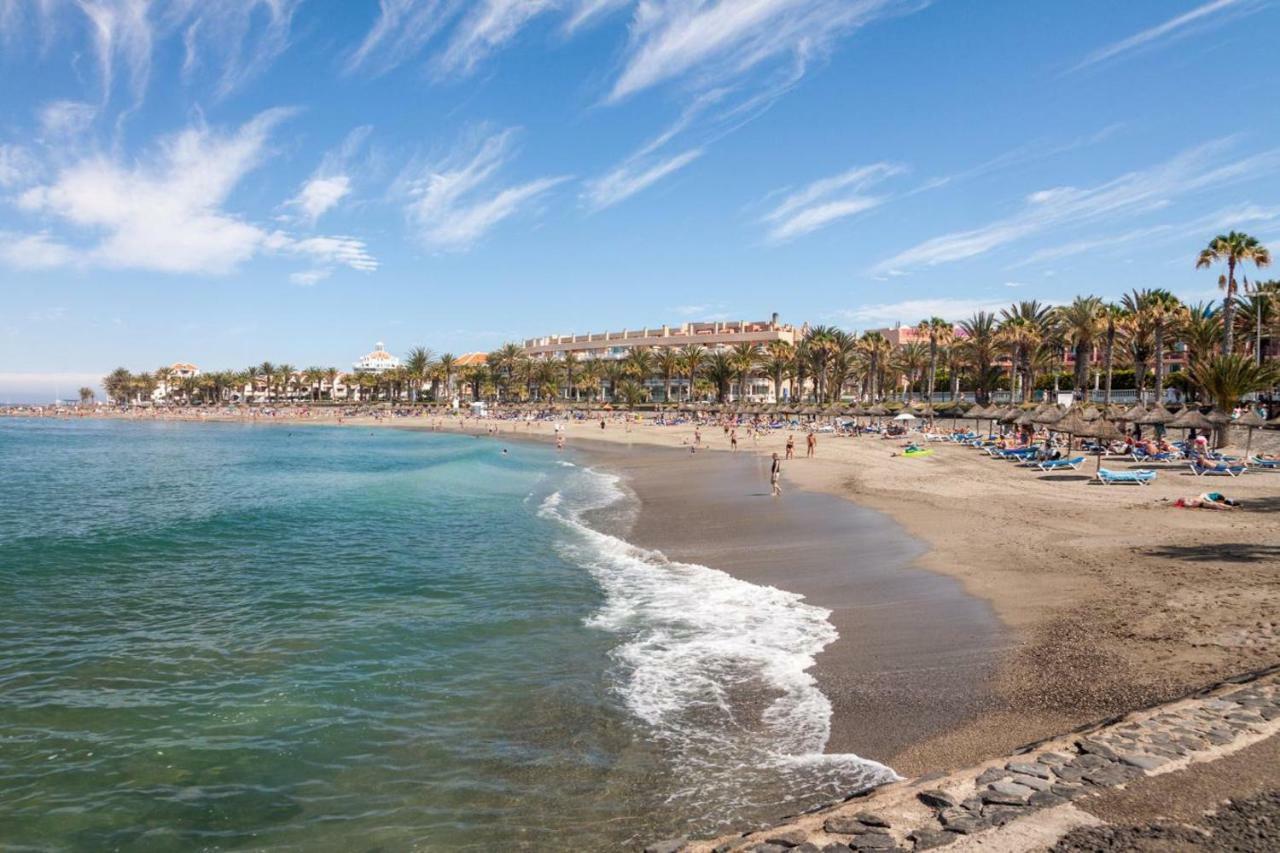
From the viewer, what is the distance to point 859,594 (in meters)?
12.1

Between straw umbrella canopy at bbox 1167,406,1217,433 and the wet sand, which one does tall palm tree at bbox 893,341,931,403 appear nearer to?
straw umbrella canopy at bbox 1167,406,1217,433

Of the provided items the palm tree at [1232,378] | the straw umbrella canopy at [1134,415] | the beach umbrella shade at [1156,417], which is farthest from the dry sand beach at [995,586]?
the palm tree at [1232,378]

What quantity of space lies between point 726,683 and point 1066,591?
6173 mm

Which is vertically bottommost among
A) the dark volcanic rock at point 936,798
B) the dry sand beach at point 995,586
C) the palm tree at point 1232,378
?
the dry sand beach at point 995,586

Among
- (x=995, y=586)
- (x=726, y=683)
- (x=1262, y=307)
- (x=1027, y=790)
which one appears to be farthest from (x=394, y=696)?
(x=1262, y=307)

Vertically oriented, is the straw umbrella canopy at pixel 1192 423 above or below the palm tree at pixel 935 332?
below

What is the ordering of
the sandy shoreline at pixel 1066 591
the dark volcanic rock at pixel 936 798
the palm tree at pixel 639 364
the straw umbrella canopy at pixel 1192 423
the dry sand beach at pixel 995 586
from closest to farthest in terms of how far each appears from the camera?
the dark volcanic rock at pixel 936 798 < the sandy shoreline at pixel 1066 591 < the dry sand beach at pixel 995 586 < the straw umbrella canopy at pixel 1192 423 < the palm tree at pixel 639 364

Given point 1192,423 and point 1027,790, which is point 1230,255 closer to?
point 1192,423

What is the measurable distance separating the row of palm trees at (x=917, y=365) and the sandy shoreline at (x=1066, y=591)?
21.3m

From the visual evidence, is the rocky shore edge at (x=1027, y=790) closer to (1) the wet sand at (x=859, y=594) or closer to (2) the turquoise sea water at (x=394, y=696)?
(2) the turquoise sea water at (x=394, y=696)

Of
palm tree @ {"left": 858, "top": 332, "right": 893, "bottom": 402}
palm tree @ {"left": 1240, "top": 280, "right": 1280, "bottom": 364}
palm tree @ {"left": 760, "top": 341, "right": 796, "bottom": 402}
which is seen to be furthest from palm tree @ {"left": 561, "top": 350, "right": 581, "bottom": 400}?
palm tree @ {"left": 1240, "top": 280, "right": 1280, "bottom": 364}

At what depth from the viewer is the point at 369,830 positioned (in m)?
5.95

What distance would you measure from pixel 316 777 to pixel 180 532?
655 inches

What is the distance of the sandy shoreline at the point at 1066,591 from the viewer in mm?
7133
